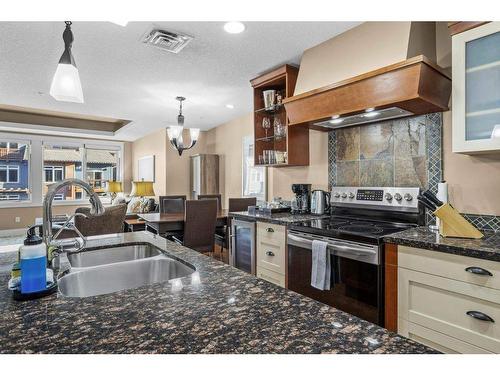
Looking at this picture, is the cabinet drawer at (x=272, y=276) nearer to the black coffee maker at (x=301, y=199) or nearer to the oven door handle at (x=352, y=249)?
the oven door handle at (x=352, y=249)

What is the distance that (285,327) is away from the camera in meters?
0.66

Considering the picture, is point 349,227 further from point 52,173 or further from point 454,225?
point 52,173

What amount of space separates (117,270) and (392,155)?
7.05 feet

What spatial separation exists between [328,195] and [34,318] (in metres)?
2.53

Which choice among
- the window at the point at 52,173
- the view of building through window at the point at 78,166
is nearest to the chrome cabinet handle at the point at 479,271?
the view of building through window at the point at 78,166

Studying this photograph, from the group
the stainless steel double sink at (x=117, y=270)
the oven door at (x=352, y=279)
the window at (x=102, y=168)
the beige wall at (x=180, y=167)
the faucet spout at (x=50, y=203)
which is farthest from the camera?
the window at (x=102, y=168)

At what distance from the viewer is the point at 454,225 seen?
1.70m

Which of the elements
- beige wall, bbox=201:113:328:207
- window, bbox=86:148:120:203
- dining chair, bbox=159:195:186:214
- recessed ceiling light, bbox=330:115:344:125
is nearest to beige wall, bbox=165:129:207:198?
beige wall, bbox=201:113:328:207

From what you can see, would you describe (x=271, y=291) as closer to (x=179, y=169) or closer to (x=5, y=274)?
(x=5, y=274)

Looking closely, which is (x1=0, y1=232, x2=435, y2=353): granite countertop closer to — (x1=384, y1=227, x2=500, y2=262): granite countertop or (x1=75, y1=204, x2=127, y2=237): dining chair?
(x1=384, y1=227, x2=500, y2=262): granite countertop

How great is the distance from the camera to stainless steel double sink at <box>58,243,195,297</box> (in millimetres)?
1210

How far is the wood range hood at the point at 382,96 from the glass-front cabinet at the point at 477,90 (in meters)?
0.16

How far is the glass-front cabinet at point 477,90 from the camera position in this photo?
170 cm

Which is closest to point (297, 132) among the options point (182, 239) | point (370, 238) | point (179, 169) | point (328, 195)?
point (328, 195)
